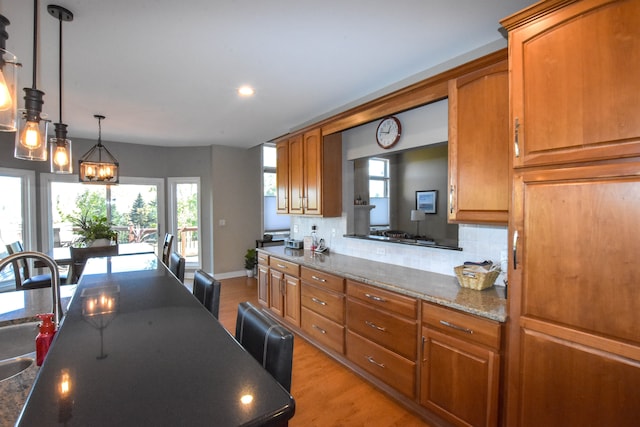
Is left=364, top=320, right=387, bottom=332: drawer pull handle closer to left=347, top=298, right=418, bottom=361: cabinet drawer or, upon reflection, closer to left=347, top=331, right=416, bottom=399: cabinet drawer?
left=347, top=298, right=418, bottom=361: cabinet drawer

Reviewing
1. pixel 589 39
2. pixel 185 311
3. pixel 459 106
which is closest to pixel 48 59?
pixel 185 311

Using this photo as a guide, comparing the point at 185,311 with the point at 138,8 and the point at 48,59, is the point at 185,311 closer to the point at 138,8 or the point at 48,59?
the point at 138,8

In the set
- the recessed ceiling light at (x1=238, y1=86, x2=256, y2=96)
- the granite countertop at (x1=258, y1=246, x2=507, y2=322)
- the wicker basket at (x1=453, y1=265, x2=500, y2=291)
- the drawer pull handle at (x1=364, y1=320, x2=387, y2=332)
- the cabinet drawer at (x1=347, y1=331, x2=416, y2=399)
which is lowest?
the cabinet drawer at (x1=347, y1=331, x2=416, y2=399)

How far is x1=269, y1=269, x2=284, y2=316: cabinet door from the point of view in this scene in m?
3.64

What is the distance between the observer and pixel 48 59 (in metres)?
2.43

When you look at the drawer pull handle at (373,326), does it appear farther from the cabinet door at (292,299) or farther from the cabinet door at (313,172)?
the cabinet door at (313,172)

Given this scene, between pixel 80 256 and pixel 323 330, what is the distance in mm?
2664

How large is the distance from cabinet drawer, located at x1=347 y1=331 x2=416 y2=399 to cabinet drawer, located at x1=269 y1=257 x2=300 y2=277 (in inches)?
37.2

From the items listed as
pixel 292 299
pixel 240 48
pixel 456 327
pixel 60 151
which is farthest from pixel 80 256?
pixel 456 327

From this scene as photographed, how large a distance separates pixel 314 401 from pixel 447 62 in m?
2.83

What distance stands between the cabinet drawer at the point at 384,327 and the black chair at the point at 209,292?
46.3 inches

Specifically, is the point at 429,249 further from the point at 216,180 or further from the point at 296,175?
the point at 216,180

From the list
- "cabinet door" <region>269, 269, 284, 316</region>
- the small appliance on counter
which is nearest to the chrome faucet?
"cabinet door" <region>269, 269, 284, 316</region>

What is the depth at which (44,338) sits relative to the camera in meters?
1.09
